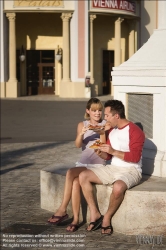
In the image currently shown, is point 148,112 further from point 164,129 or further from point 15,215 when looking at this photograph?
point 15,215

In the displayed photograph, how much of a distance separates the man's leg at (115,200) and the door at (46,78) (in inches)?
1272

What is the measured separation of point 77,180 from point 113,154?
52 centimetres

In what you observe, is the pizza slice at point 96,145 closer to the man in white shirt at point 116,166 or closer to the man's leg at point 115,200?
the man in white shirt at point 116,166

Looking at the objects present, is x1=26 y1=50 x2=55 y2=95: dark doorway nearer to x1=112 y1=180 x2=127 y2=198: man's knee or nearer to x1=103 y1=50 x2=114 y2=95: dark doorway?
x1=103 y1=50 x2=114 y2=95: dark doorway

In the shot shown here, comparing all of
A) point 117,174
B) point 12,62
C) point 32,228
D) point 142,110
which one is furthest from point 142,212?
point 12,62

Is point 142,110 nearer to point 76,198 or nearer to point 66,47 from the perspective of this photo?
point 76,198

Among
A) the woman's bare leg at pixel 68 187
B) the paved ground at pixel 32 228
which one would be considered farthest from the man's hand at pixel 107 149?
the paved ground at pixel 32 228

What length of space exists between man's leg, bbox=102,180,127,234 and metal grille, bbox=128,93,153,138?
56.7 inches

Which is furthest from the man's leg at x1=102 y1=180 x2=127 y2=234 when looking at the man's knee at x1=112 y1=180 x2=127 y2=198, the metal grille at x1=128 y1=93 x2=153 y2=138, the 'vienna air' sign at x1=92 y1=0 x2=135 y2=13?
the 'vienna air' sign at x1=92 y1=0 x2=135 y2=13

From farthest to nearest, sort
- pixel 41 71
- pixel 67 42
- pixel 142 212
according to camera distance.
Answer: pixel 41 71 < pixel 67 42 < pixel 142 212

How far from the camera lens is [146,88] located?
8.16 metres

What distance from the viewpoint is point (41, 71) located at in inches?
1555

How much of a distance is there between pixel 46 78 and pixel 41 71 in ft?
1.70

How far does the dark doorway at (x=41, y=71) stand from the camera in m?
39.3
